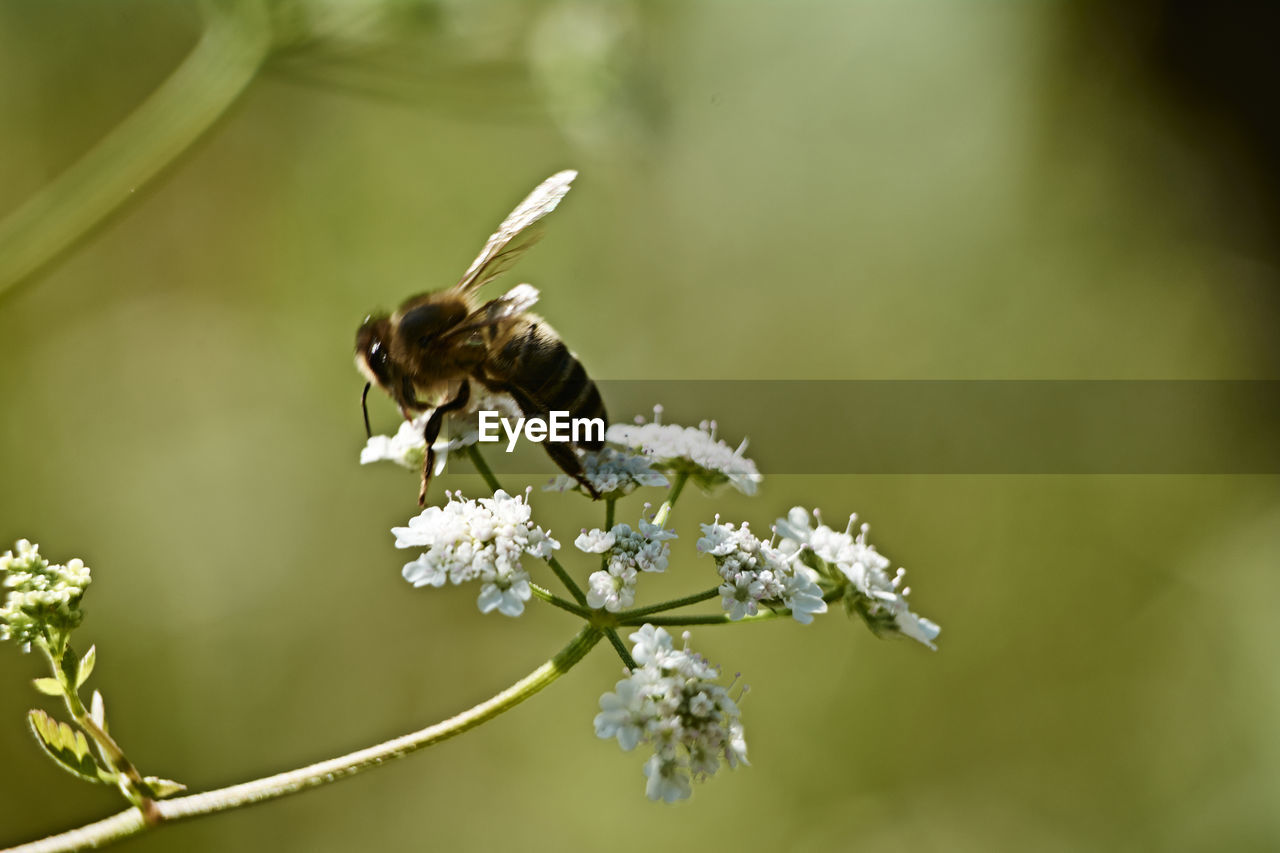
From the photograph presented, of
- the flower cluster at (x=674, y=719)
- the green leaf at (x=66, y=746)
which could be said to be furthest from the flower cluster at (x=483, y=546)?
the green leaf at (x=66, y=746)

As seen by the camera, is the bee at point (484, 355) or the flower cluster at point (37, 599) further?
the bee at point (484, 355)

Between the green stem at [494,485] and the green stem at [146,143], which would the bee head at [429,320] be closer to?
the green stem at [494,485]

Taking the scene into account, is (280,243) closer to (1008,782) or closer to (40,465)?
(40,465)

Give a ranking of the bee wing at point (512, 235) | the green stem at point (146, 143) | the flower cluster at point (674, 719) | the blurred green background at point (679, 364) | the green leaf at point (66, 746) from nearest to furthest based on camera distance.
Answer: the green leaf at point (66, 746)
the flower cluster at point (674, 719)
the bee wing at point (512, 235)
the green stem at point (146, 143)
the blurred green background at point (679, 364)

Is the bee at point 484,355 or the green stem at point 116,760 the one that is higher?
the bee at point 484,355

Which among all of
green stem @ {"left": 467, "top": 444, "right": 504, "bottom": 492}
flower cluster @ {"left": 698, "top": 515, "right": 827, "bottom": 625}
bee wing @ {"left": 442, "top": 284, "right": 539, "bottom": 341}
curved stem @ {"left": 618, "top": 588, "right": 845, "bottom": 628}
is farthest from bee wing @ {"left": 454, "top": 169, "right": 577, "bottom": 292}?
curved stem @ {"left": 618, "top": 588, "right": 845, "bottom": 628}

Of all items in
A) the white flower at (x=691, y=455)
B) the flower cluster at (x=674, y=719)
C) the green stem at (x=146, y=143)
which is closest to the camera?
the flower cluster at (x=674, y=719)

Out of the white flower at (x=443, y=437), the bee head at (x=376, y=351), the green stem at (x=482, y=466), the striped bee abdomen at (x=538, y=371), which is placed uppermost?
the bee head at (x=376, y=351)

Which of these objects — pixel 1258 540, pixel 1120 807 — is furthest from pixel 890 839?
pixel 1258 540

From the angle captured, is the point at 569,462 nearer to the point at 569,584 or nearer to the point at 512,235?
the point at 569,584
